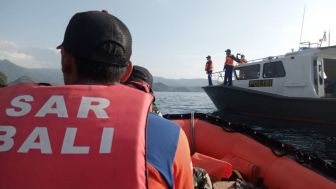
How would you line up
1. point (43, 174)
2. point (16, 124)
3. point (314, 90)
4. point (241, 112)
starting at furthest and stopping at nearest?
point (241, 112)
point (314, 90)
point (16, 124)
point (43, 174)

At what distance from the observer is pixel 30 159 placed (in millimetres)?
1148

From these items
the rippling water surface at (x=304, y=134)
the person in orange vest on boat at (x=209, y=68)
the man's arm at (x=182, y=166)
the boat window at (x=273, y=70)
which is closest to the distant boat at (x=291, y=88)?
the boat window at (x=273, y=70)

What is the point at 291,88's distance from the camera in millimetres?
12141

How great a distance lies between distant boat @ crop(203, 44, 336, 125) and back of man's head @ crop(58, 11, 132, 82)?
10.3m

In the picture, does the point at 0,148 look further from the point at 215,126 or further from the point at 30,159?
the point at 215,126

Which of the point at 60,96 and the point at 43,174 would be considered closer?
the point at 43,174

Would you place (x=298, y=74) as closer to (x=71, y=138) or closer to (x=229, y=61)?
(x=229, y=61)

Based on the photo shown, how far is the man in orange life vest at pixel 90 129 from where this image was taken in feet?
3.75

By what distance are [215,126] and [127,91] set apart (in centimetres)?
447

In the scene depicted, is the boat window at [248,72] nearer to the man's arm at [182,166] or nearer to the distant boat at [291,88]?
the distant boat at [291,88]

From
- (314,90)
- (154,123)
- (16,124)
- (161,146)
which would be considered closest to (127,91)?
Answer: (154,123)

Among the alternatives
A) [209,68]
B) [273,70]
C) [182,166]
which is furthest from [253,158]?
[209,68]

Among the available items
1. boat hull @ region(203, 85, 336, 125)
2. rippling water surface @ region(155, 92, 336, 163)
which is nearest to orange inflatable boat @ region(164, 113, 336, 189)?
rippling water surface @ region(155, 92, 336, 163)

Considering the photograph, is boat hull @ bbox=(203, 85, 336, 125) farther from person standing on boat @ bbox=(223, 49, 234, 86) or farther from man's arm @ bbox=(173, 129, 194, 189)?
man's arm @ bbox=(173, 129, 194, 189)
